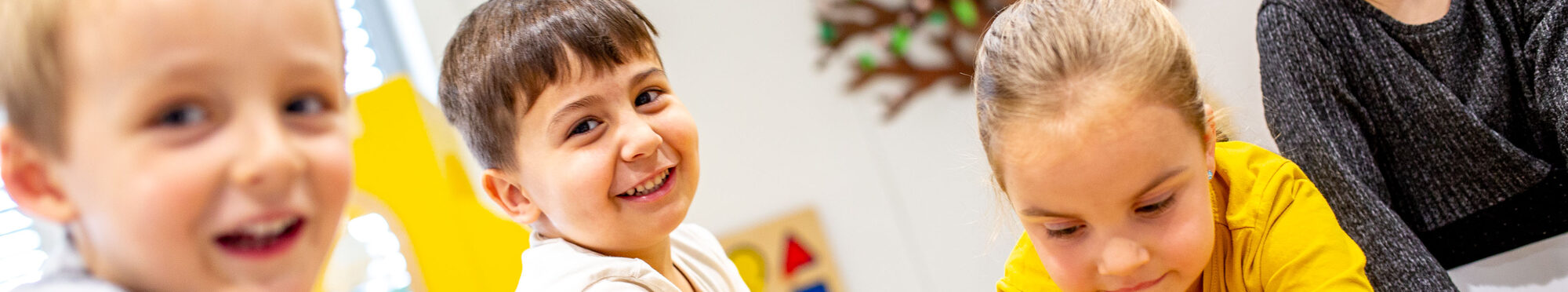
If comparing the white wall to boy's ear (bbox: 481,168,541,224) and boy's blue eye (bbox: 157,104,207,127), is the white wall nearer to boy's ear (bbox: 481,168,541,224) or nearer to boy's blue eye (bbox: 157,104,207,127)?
boy's ear (bbox: 481,168,541,224)

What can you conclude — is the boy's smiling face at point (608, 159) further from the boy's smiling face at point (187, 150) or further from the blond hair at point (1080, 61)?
the boy's smiling face at point (187, 150)

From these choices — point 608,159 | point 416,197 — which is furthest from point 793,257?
point 608,159

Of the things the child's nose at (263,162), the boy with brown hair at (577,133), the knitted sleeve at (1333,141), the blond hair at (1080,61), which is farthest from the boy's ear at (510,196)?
the knitted sleeve at (1333,141)

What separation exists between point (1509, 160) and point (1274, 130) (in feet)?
0.80

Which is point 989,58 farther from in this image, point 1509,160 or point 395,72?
point 395,72

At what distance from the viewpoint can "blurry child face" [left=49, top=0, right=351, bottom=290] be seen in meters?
0.39

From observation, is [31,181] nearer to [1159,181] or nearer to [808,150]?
[1159,181]

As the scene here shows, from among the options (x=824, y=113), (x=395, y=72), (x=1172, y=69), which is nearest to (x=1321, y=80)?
(x=1172, y=69)

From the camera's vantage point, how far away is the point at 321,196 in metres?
0.45

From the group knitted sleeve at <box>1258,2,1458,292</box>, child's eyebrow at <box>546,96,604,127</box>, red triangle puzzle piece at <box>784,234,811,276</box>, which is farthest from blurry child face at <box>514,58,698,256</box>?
red triangle puzzle piece at <box>784,234,811,276</box>

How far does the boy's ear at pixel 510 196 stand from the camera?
99 centimetres

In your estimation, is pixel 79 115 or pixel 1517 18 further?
pixel 1517 18

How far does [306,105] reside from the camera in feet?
1.49

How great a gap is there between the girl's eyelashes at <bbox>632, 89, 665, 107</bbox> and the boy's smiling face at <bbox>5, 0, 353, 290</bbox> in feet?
1.69
